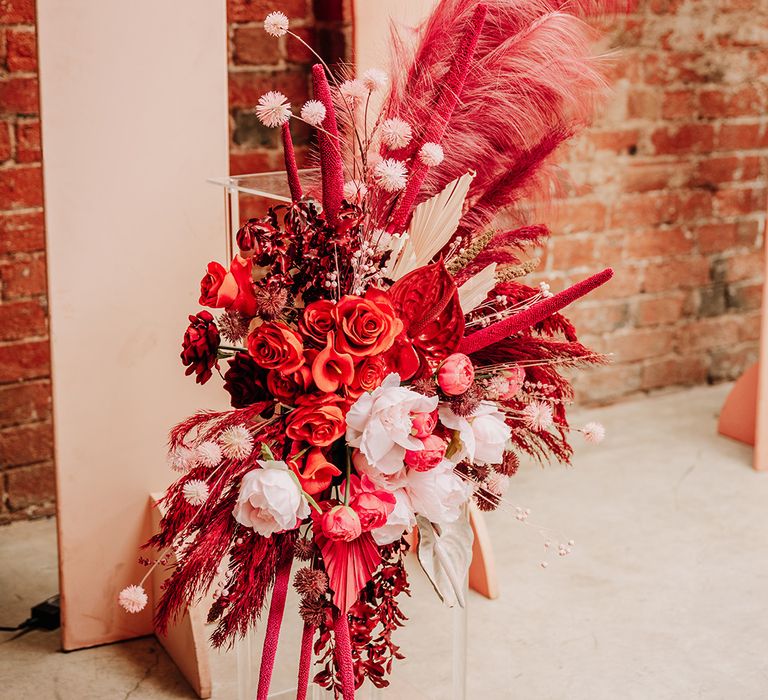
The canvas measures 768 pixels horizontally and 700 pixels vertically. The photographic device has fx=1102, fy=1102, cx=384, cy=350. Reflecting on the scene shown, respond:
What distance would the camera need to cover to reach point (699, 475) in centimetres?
232

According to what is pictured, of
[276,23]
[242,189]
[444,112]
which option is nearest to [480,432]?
[444,112]

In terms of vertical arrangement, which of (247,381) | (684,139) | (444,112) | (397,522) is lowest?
(397,522)

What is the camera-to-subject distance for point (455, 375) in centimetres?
92

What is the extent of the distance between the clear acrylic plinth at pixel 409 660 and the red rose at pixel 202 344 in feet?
0.88

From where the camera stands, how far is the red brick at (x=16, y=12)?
188cm

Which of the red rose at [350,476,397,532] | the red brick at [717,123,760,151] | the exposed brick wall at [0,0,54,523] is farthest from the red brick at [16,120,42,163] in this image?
the red brick at [717,123,760,151]

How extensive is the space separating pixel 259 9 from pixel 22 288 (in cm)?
70

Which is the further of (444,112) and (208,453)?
(444,112)

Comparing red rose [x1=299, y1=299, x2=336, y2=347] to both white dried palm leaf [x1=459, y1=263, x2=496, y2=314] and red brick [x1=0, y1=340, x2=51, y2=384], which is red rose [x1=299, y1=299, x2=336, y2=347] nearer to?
white dried palm leaf [x1=459, y1=263, x2=496, y2=314]

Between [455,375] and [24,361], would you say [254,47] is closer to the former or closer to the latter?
[24,361]

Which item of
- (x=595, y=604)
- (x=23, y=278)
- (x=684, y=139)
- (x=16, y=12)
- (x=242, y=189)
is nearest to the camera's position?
(x=242, y=189)

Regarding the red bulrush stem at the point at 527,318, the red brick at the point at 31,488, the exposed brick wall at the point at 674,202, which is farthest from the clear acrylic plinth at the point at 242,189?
the exposed brick wall at the point at 674,202

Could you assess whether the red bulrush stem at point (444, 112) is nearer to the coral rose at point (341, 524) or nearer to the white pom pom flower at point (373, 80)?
the white pom pom flower at point (373, 80)

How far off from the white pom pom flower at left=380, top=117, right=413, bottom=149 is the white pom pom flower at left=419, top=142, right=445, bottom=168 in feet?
0.07
